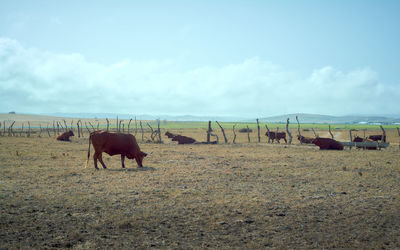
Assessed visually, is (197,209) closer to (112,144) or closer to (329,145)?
(112,144)

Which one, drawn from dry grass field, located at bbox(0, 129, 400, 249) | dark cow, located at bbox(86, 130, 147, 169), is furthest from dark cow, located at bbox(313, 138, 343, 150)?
dark cow, located at bbox(86, 130, 147, 169)

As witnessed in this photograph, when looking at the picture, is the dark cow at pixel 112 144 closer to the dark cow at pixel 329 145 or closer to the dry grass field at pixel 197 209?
the dry grass field at pixel 197 209

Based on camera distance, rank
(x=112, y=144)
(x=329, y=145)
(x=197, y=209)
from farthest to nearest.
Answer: (x=329, y=145), (x=112, y=144), (x=197, y=209)

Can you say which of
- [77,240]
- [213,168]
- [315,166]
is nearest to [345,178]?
→ [315,166]

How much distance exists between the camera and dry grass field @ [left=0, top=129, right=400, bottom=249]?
6309 millimetres

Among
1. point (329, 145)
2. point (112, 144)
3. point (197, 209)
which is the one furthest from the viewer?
point (329, 145)

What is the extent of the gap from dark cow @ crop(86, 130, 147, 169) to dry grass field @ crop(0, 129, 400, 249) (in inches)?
53.3

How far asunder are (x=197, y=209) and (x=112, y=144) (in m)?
7.97

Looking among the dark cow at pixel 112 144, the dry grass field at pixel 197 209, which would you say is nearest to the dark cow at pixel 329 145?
the dry grass field at pixel 197 209

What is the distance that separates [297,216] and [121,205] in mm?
4425

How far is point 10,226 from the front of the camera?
22.3 feet

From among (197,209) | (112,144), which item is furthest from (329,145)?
(197,209)

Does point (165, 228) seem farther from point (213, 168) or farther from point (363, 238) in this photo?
point (213, 168)

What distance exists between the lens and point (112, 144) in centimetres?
1506
